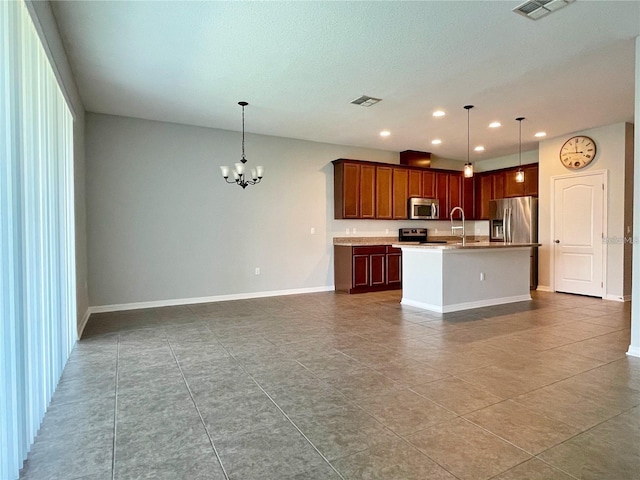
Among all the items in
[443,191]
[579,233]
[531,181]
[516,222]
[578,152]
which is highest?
[578,152]

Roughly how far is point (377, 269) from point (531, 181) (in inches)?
150

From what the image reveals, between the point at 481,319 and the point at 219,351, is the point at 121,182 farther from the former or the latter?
the point at 481,319

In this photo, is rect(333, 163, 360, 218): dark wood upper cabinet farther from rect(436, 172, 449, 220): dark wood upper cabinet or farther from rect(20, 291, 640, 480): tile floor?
rect(20, 291, 640, 480): tile floor

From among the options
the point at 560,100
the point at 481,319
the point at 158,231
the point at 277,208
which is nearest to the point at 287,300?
the point at 277,208

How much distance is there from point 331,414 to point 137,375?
1.71 m

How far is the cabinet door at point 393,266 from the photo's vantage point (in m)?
7.23

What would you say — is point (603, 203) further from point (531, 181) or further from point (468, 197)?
point (468, 197)

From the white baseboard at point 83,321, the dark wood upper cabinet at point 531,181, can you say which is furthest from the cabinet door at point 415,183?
the white baseboard at point 83,321

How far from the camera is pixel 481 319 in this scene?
476cm

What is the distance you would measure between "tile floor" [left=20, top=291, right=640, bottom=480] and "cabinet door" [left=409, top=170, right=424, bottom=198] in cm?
402

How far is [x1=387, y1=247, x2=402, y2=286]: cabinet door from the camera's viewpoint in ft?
23.7

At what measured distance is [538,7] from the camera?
2785 mm

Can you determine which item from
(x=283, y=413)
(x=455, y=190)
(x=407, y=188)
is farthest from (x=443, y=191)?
(x=283, y=413)

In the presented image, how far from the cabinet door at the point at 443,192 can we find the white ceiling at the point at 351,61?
2.51 meters
